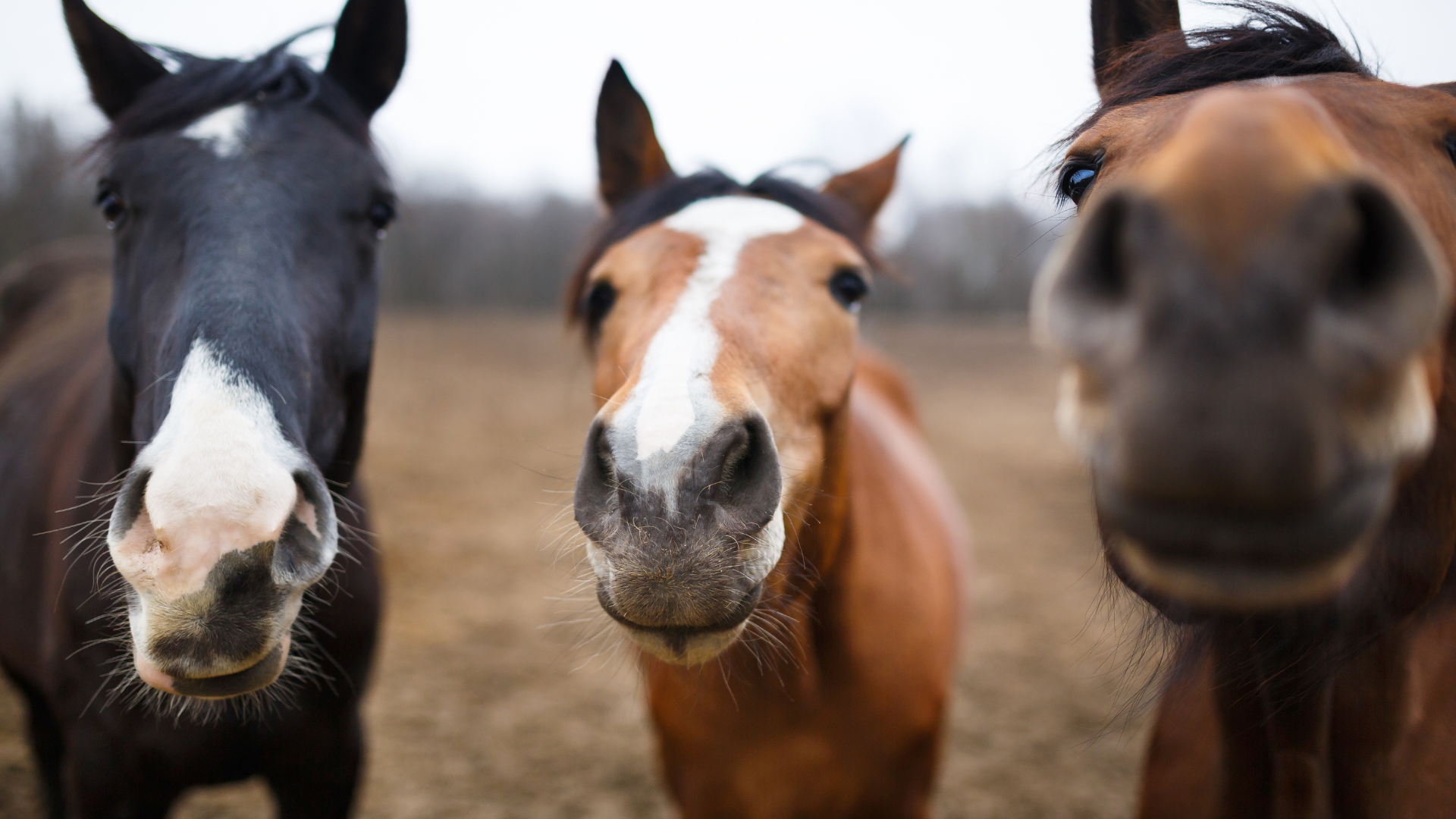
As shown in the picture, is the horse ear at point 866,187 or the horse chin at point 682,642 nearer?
the horse chin at point 682,642

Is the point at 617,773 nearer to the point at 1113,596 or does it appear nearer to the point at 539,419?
the point at 1113,596

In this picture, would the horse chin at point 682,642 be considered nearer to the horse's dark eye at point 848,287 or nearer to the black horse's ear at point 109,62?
the horse's dark eye at point 848,287

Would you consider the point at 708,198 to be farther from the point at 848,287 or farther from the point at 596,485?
the point at 596,485

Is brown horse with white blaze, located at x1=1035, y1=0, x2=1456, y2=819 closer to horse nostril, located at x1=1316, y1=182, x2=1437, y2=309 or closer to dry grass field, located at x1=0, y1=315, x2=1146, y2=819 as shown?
horse nostril, located at x1=1316, y1=182, x2=1437, y2=309

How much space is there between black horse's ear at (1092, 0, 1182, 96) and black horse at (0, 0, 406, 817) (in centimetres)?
202

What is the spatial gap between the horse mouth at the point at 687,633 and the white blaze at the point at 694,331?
0.35 m

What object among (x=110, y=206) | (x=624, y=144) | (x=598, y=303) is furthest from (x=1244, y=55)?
(x=110, y=206)

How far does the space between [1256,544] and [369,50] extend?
2666mm

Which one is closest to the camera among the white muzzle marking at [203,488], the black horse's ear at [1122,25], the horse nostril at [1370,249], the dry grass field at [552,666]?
the horse nostril at [1370,249]

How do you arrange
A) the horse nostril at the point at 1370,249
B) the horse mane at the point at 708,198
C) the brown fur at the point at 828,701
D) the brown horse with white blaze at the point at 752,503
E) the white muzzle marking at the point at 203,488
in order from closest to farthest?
1. the horse nostril at the point at 1370,249
2. the white muzzle marking at the point at 203,488
3. the brown horse with white blaze at the point at 752,503
4. the brown fur at the point at 828,701
5. the horse mane at the point at 708,198

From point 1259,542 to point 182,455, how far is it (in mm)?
1684

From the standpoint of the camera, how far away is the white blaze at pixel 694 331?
1.44 metres

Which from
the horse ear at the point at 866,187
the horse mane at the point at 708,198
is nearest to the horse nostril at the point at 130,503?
the horse mane at the point at 708,198

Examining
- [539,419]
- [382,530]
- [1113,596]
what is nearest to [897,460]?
[1113,596]
